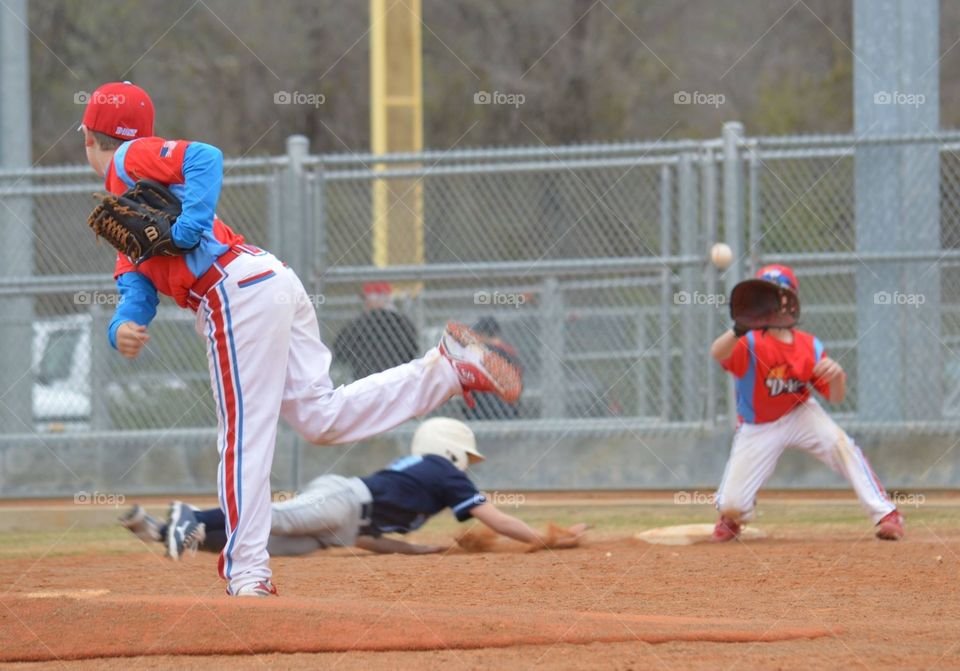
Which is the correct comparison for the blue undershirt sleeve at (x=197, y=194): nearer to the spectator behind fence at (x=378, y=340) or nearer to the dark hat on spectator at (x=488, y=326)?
the spectator behind fence at (x=378, y=340)

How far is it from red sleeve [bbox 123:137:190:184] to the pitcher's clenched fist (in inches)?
22.6

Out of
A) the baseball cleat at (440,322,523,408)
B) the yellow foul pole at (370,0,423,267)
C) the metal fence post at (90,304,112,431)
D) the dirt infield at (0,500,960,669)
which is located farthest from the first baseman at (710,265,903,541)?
the yellow foul pole at (370,0,423,267)

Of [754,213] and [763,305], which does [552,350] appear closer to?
[754,213]

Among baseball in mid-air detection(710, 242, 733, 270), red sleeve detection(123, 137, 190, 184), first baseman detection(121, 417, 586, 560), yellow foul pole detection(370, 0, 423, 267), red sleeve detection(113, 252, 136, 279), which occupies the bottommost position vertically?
first baseman detection(121, 417, 586, 560)

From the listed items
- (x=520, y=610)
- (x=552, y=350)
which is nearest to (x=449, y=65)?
(x=552, y=350)

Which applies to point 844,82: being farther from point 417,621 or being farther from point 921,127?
point 417,621

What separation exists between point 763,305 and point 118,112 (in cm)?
379

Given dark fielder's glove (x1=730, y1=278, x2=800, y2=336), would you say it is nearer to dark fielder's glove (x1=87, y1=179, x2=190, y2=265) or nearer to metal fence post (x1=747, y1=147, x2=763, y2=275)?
metal fence post (x1=747, y1=147, x2=763, y2=275)

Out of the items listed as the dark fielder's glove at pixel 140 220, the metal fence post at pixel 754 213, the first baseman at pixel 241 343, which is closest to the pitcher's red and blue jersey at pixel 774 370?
the metal fence post at pixel 754 213

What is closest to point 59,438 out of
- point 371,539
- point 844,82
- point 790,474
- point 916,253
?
point 371,539

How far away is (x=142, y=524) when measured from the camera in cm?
600

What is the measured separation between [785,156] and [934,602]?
467 cm

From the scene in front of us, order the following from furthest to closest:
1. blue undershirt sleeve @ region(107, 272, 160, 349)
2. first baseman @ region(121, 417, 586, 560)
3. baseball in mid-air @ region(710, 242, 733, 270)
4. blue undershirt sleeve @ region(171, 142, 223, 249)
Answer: baseball in mid-air @ region(710, 242, 733, 270)
first baseman @ region(121, 417, 586, 560)
blue undershirt sleeve @ region(107, 272, 160, 349)
blue undershirt sleeve @ region(171, 142, 223, 249)

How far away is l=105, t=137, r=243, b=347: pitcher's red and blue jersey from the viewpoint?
17.4ft
